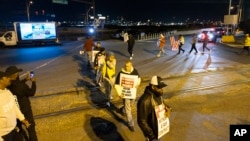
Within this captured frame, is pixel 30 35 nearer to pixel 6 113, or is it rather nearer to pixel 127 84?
pixel 127 84

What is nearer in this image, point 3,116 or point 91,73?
point 3,116

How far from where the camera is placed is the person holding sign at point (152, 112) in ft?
13.8

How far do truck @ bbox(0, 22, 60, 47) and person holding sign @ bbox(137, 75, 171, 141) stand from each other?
94.9 feet

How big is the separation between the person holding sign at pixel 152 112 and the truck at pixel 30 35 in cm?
2892

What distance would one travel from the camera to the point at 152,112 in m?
4.22

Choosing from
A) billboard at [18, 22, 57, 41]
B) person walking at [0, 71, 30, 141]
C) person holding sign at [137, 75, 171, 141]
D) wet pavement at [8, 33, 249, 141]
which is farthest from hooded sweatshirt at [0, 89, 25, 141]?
billboard at [18, 22, 57, 41]

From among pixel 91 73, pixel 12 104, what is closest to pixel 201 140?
pixel 12 104

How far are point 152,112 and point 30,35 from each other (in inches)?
1177

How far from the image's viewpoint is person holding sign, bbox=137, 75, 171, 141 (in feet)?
13.8

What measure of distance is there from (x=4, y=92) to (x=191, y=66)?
41.6ft

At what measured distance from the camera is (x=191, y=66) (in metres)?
15.3

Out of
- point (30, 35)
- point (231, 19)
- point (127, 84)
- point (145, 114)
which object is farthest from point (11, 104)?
point (231, 19)

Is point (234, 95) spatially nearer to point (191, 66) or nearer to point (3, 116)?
point (191, 66)

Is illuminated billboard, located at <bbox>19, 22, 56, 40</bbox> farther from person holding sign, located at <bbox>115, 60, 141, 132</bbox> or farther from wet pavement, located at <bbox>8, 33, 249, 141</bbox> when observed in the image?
person holding sign, located at <bbox>115, 60, 141, 132</bbox>
